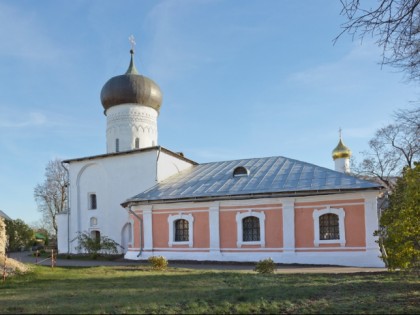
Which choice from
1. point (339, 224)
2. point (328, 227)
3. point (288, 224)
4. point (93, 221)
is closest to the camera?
point (339, 224)

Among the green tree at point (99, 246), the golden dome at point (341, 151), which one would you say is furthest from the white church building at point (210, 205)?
the golden dome at point (341, 151)

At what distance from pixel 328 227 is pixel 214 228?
5.04 metres

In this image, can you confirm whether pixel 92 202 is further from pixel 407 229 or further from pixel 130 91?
pixel 407 229

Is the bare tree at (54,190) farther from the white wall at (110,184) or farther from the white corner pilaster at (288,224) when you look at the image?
the white corner pilaster at (288,224)

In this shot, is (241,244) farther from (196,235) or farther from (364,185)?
(364,185)

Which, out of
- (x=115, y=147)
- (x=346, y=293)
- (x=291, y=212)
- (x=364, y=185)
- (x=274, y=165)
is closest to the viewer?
(x=346, y=293)

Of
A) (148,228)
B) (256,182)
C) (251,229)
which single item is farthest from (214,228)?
(148,228)

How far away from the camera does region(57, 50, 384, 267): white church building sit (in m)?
17.1

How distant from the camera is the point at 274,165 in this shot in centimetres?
2161

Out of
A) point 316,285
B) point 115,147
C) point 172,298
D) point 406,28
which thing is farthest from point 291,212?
point 115,147

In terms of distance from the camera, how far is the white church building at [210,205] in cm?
1712

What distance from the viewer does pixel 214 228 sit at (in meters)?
19.1

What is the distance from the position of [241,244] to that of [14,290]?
35.2 ft

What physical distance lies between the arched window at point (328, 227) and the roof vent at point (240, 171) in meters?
4.69
